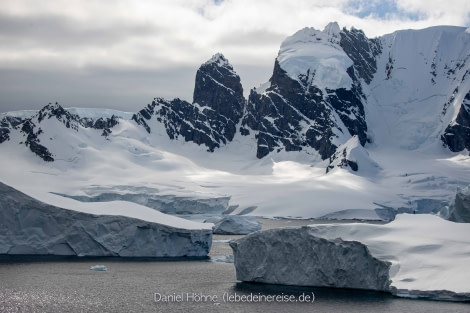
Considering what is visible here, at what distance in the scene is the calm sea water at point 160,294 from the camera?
3891 cm

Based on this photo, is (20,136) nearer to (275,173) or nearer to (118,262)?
(275,173)

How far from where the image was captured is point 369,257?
140 ft

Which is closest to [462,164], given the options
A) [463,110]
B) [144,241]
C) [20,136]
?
[463,110]

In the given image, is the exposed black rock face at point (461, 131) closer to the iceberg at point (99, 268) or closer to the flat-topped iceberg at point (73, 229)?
the flat-topped iceberg at point (73, 229)

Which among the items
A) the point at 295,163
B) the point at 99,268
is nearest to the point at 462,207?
the point at 99,268

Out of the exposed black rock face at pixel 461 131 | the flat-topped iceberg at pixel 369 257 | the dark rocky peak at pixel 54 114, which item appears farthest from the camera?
the exposed black rock face at pixel 461 131

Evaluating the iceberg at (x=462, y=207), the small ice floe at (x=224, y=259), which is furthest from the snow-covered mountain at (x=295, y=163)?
the iceberg at (x=462, y=207)

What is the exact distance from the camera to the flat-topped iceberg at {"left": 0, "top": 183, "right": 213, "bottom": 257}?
2338 inches

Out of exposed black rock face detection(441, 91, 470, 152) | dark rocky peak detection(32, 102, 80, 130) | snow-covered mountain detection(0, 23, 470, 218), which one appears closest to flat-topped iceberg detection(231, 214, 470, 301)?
snow-covered mountain detection(0, 23, 470, 218)

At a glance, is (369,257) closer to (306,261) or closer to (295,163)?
(306,261)

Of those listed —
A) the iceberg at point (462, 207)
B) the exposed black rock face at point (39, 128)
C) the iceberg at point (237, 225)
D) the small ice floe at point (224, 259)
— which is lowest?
the small ice floe at point (224, 259)

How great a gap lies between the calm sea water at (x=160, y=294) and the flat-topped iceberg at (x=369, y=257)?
95 centimetres

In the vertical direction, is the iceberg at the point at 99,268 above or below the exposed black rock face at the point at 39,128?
below

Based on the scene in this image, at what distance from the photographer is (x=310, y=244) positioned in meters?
44.9
